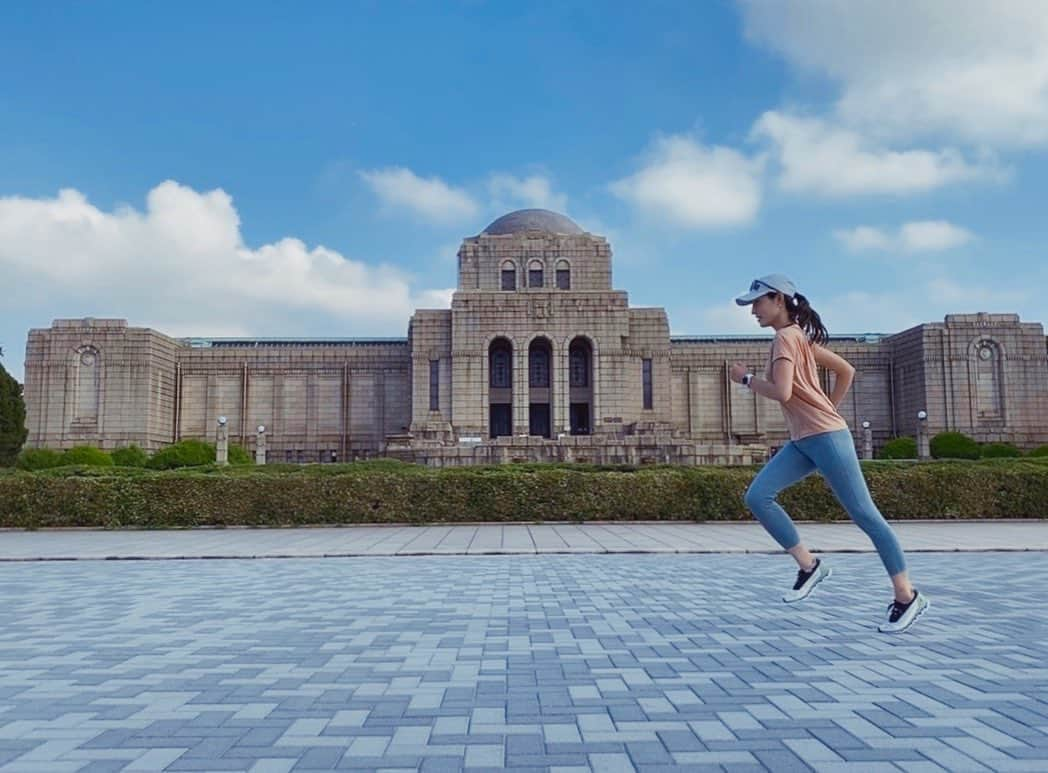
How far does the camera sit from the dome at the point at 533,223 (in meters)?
45.6

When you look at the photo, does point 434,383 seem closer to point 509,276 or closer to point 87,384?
point 509,276

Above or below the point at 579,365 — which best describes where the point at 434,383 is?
below

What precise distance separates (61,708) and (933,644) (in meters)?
4.68

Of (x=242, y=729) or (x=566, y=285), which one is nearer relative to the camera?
(x=242, y=729)

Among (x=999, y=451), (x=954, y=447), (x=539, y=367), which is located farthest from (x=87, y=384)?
(x=999, y=451)

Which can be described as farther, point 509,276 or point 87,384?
point 509,276

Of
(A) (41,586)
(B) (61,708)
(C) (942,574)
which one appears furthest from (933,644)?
(A) (41,586)

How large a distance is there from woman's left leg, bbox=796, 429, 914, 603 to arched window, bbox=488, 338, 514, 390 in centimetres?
3818

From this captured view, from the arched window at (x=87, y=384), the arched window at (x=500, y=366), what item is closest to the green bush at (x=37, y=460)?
the arched window at (x=87, y=384)

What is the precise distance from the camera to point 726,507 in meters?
15.4

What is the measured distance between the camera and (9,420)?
30094 millimetres

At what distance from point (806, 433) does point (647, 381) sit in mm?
38083

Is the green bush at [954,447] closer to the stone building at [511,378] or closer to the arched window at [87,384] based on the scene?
the stone building at [511,378]

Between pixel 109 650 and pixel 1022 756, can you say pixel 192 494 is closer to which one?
pixel 109 650
